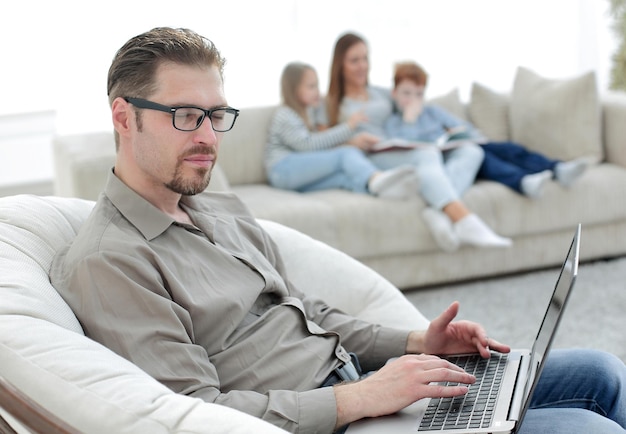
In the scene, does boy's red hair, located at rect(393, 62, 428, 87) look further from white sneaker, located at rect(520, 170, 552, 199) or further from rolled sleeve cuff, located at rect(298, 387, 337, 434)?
rolled sleeve cuff, located at rect(298, 387, 337, 434)

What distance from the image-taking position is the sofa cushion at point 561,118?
13.9 feet

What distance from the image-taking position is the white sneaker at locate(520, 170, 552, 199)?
12.6ft

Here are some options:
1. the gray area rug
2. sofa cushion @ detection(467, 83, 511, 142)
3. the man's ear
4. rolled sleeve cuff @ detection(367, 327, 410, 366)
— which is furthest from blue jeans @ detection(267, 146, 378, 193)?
the man's ear

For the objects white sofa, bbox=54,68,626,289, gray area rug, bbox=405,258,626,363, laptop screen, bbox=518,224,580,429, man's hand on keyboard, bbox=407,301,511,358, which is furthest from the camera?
white sofa, bbox=54,68,626,289

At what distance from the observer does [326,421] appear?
55.3 inches

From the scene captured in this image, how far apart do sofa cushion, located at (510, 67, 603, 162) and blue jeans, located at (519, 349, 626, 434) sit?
2.72 meters

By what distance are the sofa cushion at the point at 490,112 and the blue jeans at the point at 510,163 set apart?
0.24 meters

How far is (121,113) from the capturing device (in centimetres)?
157

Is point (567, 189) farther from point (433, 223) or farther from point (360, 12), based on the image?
point (360, 12)

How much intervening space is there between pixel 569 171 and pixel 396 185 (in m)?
0.79

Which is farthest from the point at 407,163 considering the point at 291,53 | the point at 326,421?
the point at 326,421

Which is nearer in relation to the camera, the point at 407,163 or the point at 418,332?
the point at 418,332

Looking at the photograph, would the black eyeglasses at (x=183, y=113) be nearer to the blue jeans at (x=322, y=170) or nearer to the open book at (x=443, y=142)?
the blue jeans at (x=322, y=170)

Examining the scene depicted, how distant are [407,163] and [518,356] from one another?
243 cm
